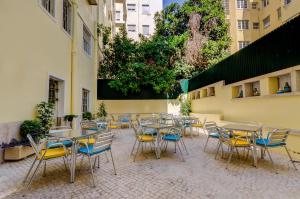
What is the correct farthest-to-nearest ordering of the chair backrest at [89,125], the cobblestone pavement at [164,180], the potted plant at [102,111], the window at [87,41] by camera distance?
the potted plant at [102,111] < the window at [87,41] < the chair backrest at [89,125] < the cobblestone pavement at [164,180]

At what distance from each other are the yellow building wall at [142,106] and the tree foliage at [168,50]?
1.03 meters

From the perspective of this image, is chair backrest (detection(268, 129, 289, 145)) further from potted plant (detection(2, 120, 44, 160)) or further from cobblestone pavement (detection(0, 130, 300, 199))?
potted plant (detection(2, 120, 44, 160))

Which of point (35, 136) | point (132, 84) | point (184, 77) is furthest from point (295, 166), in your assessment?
point (184, 77)

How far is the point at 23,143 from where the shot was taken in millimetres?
4438

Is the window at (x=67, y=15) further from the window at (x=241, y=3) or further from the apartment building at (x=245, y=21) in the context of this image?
the window at (x=241, y=3)

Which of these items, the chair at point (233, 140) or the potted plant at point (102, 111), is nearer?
the chair at point (233, 140)

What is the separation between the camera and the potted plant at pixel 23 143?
4177mm

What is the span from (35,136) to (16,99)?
1.06 m

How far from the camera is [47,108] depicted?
536cm

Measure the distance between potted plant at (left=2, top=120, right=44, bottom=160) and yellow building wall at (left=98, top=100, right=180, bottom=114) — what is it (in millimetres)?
8021

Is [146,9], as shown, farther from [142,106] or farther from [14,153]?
[14,153]

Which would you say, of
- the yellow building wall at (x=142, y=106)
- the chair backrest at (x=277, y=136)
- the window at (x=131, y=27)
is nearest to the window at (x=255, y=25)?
the yellow building wall at (x=142, y=106)

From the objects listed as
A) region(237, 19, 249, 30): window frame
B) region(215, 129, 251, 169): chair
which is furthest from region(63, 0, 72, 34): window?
region(237, 19, 249, 30): window frame

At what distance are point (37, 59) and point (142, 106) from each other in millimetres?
8649
